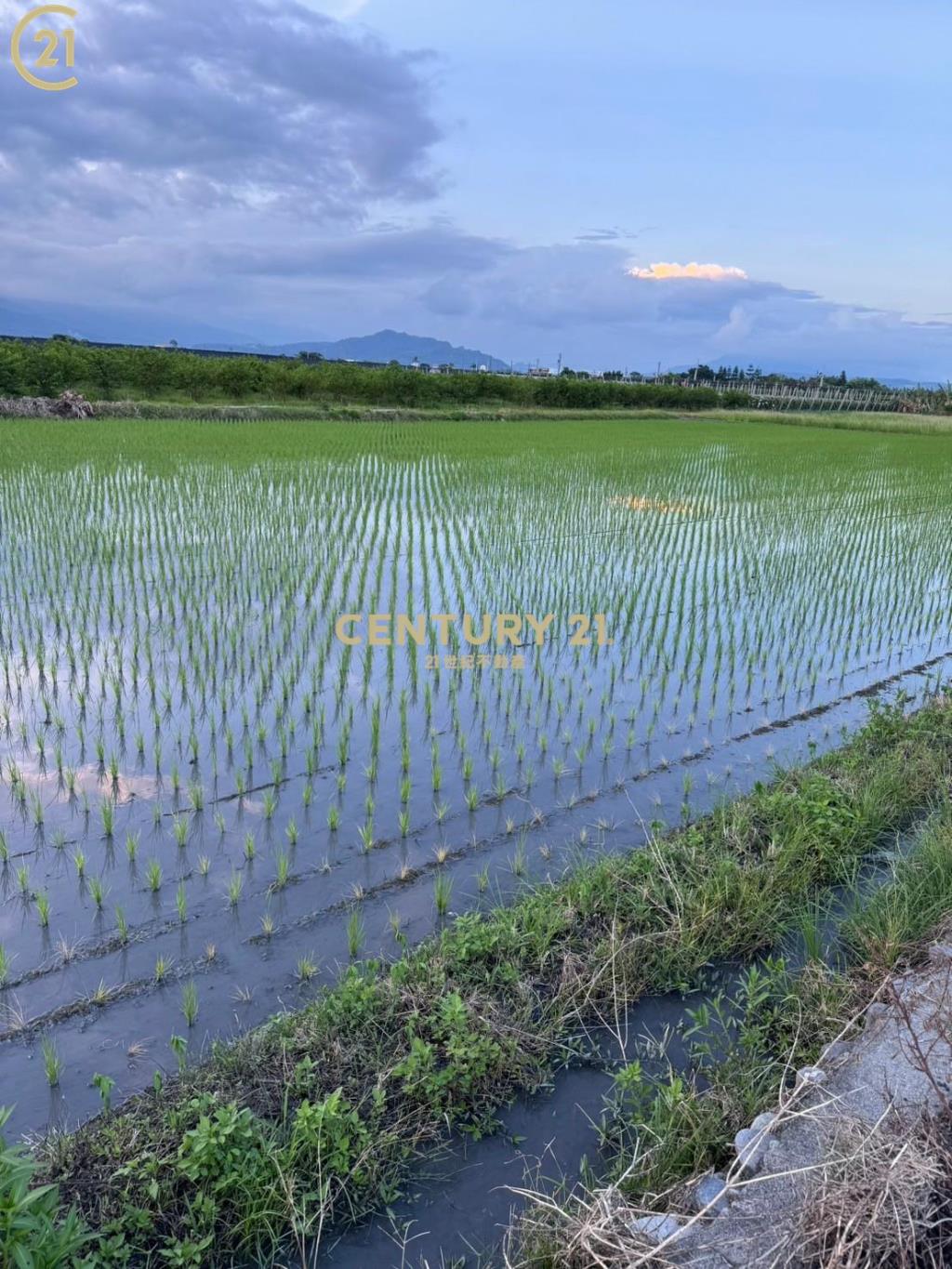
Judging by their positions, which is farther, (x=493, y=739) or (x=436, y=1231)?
(x=493, y=739)

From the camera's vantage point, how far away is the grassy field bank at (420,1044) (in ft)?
6.08

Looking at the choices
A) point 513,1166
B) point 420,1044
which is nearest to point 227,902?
point 420,1044

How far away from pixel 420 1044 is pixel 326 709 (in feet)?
8.35

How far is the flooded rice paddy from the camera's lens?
2734mm

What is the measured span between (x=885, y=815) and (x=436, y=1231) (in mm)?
2616

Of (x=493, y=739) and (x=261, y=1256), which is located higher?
(x=493, y=739)

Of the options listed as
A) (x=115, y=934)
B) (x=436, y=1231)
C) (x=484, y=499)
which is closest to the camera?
(x=436, y=1231)

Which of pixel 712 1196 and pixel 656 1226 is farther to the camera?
pixel 712 1196

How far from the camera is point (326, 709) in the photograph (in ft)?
15.0

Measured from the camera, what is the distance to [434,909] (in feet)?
9.93

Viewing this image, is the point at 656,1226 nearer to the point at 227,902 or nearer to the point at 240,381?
the point at 227,902

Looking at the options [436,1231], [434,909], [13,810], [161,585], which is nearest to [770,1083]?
[436,1231]

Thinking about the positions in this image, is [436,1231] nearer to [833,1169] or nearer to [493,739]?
[833,1169]

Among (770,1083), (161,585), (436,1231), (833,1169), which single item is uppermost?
(161,585)
